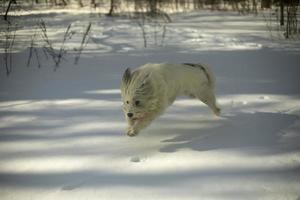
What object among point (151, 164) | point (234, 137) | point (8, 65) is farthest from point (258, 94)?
point (8, 65)

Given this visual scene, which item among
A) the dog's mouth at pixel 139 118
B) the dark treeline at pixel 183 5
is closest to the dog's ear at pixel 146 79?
the dog's mouth at pixel 139 118

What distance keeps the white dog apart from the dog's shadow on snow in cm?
27

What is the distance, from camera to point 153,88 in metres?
2.78

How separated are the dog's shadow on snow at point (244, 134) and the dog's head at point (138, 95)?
0.31 m

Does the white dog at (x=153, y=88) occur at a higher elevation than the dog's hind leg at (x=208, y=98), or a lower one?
higher

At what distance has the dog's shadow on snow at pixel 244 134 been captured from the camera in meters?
2.75

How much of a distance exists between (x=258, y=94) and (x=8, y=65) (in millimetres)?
3306

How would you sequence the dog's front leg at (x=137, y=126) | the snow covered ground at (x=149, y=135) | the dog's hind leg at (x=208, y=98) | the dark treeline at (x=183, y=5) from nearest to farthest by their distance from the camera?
the snow covered ground at (x=149, y=135) → the dog's front leg at (x=137, y=126) → the dog's hind leg at (x=208, y=98) → the dark treeline at (x=183, y=5)

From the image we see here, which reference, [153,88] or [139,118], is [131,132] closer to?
[139,118]

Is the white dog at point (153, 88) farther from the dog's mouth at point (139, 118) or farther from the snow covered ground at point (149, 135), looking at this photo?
the snow covered ground at point (149, 135)

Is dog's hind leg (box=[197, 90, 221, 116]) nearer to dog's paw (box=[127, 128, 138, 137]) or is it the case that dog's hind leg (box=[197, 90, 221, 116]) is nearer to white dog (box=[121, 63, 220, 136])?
white dog (box=[121, 63, 220, 136])

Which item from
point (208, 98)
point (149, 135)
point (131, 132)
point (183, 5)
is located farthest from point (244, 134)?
point (183, 5)

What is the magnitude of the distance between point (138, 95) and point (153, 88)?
0.14m

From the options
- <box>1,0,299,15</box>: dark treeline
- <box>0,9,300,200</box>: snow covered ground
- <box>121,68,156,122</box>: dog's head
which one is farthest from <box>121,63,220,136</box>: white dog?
<box>1,0,299,15</box>: dark treeline
